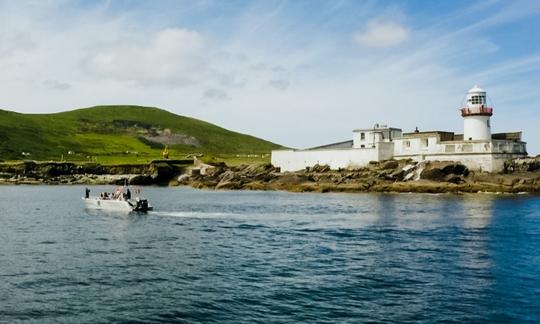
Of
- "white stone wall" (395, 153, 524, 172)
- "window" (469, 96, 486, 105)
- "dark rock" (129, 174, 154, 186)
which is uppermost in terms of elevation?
"window" (469, 96, 486, 105)

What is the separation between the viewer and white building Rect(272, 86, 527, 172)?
332 feet

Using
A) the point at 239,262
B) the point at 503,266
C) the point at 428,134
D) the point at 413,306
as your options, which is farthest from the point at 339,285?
the point at 428,134

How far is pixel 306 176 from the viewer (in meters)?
114

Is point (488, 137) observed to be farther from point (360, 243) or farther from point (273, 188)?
point (360, 243)

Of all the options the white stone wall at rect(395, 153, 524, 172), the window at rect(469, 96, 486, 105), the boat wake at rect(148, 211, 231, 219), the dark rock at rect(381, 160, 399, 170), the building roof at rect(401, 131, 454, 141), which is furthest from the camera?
the building roof at rect(401, 131, 454, 141)

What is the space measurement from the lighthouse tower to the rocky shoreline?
7.57 metres

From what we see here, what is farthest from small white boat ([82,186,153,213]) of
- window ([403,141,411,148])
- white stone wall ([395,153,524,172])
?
white stone wall ([395,153,524,172])

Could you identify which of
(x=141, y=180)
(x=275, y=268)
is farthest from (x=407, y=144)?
(x=275, y=268)

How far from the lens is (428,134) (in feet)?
355

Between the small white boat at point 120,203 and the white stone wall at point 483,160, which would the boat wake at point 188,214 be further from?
the white stone wall at point 483,160

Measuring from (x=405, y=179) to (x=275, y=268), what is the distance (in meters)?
72.3

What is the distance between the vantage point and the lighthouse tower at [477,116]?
342 ft

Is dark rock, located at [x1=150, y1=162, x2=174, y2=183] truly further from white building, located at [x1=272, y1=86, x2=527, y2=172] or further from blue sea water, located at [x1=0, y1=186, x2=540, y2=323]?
blue sea water, located at [x1=0, y1=186, x2=540, y2=323]

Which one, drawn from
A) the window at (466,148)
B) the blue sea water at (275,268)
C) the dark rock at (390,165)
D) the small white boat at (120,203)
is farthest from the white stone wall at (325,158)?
the small white boat at (120,203)
